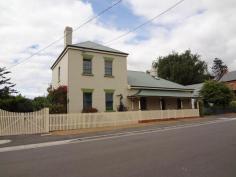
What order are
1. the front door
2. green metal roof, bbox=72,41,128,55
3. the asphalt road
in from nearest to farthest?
1. the asphalt road
2. green metal roof, bbox=72,41,128,55
3. the front door

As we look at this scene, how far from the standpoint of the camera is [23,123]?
17578mm

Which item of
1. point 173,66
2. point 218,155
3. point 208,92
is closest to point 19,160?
point 218,155

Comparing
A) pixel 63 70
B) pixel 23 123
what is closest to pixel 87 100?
pixel 63 70

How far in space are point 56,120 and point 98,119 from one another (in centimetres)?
371

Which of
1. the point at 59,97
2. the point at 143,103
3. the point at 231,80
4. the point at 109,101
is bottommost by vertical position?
the point at 143,103

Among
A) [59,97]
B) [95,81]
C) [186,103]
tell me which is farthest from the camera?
[186,103]

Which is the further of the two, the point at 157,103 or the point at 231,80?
the point at 231,80

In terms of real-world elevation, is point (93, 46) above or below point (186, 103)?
above

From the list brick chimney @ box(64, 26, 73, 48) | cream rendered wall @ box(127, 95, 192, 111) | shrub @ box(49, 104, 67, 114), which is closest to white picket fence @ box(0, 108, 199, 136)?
shrub @ box(49, 104, 67, 114)

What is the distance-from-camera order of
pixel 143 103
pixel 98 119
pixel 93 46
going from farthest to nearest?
pixel 143 103
pixel 93 46
pixel 98 119

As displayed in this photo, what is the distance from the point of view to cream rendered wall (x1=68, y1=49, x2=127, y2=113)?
23812mm

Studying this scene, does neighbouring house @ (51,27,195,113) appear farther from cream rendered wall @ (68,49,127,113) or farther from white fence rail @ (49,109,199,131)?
white fence rail @ (49,109,199,131)

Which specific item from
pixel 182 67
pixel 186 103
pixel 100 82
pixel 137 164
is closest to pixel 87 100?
pixel 100 82

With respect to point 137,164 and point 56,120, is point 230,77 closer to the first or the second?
point 56,120
